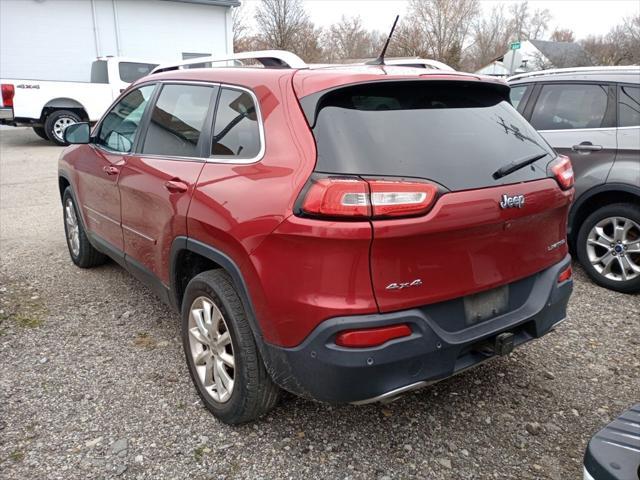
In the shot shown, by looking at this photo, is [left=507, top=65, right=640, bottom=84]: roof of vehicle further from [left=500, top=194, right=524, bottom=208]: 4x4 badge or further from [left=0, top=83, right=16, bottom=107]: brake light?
[left=0, top=83, right=16, bottom=107]: brake light

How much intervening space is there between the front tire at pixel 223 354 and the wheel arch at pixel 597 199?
3.35m

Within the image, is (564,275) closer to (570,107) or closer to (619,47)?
(570,107)

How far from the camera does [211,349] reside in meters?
2.75

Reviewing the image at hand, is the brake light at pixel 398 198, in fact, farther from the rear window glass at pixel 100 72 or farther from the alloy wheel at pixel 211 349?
the rear window glass at pixel 100 72

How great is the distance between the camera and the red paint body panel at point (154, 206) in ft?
9.21

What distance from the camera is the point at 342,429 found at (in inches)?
108

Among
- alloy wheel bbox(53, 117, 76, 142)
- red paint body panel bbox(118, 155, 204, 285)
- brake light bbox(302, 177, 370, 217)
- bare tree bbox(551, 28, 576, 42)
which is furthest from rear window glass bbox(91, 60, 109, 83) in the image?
bare tree bbox(551, 28, 576, 42)

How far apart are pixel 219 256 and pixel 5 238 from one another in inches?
186

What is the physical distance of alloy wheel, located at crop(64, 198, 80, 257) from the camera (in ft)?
16.3

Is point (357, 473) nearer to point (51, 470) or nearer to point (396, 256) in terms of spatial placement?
point (396, 256)

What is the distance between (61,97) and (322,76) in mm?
12624

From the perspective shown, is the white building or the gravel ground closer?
the gravel ground

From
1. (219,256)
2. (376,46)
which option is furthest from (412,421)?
(376,46)

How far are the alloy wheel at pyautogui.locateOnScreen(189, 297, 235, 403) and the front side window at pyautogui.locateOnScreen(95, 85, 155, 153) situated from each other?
1.40m
